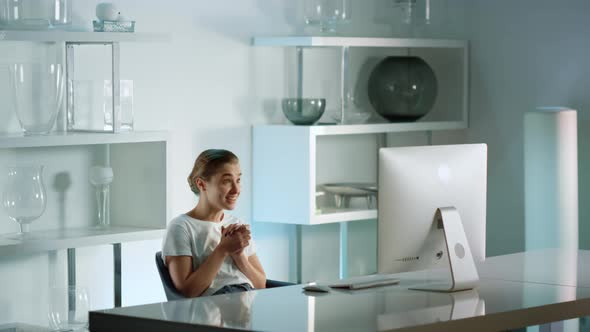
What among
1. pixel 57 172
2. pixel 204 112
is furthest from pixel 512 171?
pixel 57 172

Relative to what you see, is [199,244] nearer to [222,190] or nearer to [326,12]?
[222,190]

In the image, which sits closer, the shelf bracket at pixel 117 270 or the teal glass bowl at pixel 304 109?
the shelf bracket at pixel 117 270

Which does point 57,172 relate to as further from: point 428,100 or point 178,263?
point 428,100

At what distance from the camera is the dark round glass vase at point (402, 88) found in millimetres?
5297

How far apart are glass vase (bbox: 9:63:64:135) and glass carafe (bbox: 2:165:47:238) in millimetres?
145

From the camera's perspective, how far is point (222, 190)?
3.87 metres

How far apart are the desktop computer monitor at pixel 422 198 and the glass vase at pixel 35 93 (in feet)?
4.52

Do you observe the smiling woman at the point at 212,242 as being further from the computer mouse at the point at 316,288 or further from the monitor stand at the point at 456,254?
the monitor stand at the point at 456,254

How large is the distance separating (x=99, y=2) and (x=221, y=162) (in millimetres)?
906

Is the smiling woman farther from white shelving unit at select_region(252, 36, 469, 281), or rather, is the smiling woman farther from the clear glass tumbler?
the clear glass tumbler

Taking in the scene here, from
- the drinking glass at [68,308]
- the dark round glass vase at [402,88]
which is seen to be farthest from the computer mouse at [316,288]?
the dark round glass vase at [402,88]

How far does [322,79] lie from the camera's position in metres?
5.27

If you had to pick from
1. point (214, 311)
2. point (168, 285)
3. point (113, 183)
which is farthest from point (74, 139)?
point (214, 311)

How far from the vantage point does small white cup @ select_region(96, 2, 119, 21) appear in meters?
3.99
